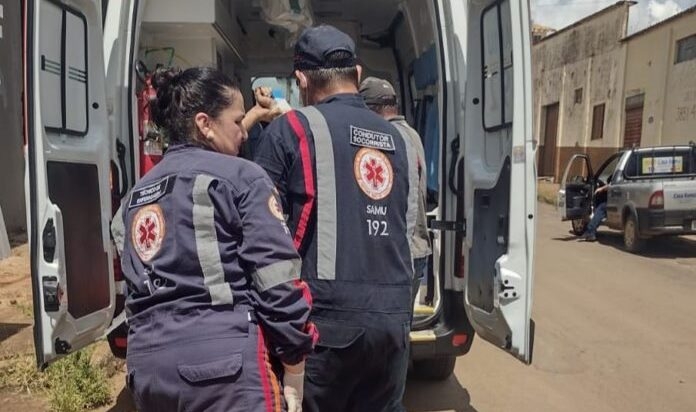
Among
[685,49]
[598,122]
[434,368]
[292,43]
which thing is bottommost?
[434,368]

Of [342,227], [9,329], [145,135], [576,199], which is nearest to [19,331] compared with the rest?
[9,329]

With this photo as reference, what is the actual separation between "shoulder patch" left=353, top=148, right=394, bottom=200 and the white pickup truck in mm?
7779

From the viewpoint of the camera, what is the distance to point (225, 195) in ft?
5.08

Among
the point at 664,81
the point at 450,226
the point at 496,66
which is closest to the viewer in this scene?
the point at 496,66

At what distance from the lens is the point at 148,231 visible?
159cm

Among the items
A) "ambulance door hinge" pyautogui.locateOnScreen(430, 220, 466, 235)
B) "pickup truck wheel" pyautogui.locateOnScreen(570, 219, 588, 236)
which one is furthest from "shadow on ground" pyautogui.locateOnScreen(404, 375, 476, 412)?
"pickup truck wheel" pyautogui.locateOnScreen(570, 219, 588, 236)

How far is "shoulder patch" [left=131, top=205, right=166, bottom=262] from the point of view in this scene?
5.14 feet

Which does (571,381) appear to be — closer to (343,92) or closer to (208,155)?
(343,92)

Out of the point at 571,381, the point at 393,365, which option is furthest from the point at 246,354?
the point at 571,381

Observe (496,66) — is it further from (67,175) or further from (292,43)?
(292,43)

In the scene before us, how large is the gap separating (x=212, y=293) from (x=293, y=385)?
37 centimetres

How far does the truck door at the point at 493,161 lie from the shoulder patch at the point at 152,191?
1.68 meters

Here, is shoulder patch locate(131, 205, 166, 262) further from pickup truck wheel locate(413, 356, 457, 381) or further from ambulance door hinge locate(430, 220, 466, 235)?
pickup truck wheel locate(413, 356, 457, 381)

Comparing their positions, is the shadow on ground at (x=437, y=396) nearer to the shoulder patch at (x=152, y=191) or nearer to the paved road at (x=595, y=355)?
the paved road at (x=595, y=355)
